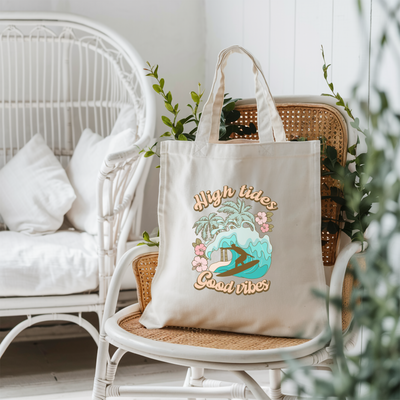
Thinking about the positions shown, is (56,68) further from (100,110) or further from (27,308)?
(27,308)

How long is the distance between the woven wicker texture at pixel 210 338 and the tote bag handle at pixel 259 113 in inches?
14.3

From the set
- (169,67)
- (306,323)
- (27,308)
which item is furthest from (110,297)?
(169,67)

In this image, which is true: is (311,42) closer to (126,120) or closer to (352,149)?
(352,149)

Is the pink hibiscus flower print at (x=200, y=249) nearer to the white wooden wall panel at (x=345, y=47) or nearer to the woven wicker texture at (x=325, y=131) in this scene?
the woven wicker texture at (x=325, y=131)

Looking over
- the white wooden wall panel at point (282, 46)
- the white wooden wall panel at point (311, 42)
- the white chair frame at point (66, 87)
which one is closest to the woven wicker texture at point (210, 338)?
the white chair frame at point (66, 87)

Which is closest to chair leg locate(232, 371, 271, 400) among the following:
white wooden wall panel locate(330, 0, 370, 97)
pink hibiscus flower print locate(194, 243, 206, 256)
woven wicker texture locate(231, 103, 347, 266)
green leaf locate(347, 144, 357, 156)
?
pink hibiscus flower print locate(194, 243, 206, 256)

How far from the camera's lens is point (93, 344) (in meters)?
1.88

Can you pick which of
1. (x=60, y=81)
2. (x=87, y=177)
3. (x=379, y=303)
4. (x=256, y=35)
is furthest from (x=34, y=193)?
(x=379, y=303)

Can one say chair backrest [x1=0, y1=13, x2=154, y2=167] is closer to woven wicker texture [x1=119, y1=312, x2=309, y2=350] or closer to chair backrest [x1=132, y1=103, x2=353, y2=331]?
chair backrest [x1=132, y1=103, x2=353, y2=331]

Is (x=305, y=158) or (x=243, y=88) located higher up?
(x=243, y=88)

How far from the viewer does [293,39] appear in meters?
1.37

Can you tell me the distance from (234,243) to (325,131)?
Result: 35cm

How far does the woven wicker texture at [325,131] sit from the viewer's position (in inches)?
39.5

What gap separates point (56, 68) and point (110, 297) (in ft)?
4.40
